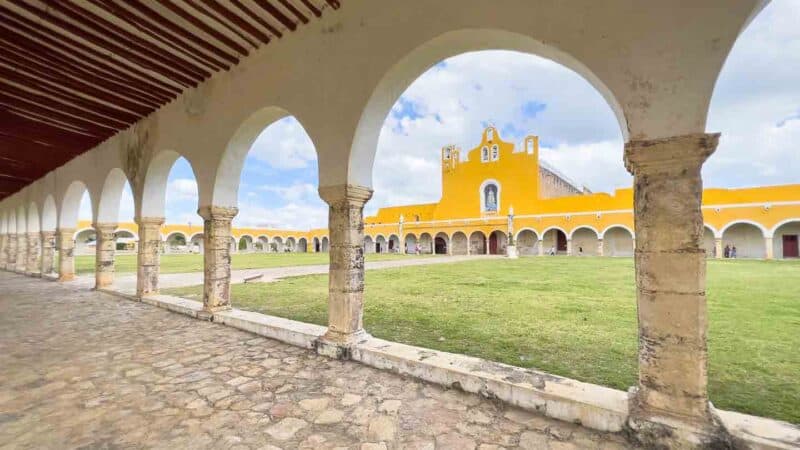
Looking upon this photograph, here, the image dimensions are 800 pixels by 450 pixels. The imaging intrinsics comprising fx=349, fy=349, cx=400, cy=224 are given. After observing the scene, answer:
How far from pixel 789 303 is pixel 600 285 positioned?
10.5 feet

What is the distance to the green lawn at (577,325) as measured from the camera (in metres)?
2.92

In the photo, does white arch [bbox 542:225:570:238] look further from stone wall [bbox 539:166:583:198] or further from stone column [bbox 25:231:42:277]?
stone column [bbox 25:231:42:277]

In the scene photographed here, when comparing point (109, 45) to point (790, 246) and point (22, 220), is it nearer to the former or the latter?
point (22, 220)

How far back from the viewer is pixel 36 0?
129 inches

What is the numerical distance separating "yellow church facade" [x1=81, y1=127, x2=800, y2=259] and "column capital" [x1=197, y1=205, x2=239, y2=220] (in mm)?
21152

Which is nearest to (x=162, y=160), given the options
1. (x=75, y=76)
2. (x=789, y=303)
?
(x=75, y=76)

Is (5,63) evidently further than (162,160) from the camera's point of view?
No

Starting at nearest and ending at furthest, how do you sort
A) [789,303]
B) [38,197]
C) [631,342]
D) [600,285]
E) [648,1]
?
[648,1]
[631,342]
[789,303]
[600,285]
[38,197]

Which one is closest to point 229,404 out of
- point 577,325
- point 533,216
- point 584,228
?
point 577,325

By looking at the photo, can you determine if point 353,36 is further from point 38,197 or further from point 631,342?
point 38,197

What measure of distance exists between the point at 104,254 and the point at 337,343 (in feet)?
26.3

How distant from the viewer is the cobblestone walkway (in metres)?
2.03

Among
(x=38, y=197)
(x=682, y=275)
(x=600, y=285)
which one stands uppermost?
(x=38, y=197)

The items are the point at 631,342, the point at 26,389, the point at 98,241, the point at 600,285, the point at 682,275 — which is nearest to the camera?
the point at 682,275
